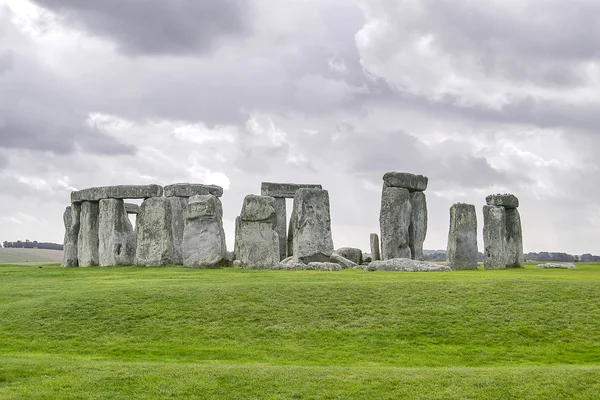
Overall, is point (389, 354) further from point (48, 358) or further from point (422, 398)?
point (48, 358)

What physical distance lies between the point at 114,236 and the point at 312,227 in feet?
29.0

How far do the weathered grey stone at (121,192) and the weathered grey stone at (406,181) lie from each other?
9875 millimetres

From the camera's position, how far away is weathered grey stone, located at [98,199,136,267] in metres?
35.5

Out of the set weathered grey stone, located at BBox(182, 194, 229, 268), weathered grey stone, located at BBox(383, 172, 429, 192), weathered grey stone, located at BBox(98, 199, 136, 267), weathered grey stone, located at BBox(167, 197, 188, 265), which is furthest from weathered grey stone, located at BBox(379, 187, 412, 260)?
weathered grey stone, located at BBox(98, 199, 136, 267)

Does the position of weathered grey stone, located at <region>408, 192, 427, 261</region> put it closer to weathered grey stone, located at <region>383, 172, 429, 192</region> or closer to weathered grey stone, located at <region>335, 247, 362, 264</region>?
weathered grey stone, located at <region>383, 172, 429, 192</region>

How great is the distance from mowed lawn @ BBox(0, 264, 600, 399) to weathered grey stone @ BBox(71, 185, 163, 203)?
11.5 m

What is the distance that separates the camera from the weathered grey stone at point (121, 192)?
34.9 meters

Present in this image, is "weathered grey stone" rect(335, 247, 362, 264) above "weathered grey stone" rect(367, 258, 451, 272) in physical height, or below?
above

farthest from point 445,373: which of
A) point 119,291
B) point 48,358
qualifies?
point 119,291

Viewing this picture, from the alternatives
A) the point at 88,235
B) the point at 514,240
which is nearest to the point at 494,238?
the point at 514,240

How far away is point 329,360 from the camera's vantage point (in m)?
16.1

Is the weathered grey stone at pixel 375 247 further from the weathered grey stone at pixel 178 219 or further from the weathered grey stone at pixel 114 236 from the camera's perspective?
the weathered grey stone at pixel 114 236

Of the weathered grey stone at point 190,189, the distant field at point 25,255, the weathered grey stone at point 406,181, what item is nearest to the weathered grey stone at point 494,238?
the weathered grey stone at point 406,181

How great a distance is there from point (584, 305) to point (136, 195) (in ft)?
69.6
